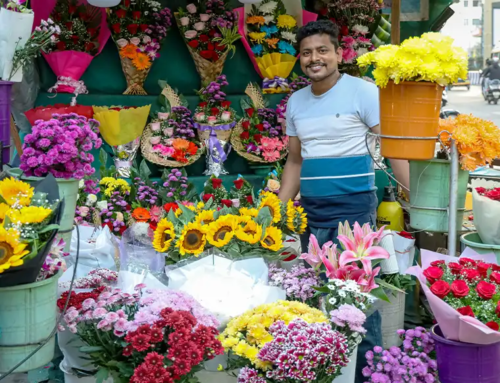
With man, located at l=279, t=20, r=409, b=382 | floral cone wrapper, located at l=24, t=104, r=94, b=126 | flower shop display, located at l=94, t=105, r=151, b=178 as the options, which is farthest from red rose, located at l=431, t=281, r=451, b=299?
floral cone wrapper, located at l=24, t=104, r=94, b=126

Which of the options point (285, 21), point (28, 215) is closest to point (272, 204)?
point (28, 215)

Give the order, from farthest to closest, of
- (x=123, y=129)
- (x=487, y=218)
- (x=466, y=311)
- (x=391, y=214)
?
(x=391, y=214) → (x=123, y=129) → (x=487, y=218) → (x=466, y=311)

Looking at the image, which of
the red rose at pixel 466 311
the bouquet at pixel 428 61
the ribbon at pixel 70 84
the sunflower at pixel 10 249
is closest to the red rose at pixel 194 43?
the ribbon at pixel 70 84

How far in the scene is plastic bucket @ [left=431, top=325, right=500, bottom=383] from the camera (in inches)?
91.7

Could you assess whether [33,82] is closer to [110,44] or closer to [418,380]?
[110,44]

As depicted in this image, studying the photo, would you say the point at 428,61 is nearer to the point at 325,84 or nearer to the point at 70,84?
the point at 325,84

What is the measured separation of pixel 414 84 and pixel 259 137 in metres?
2.54

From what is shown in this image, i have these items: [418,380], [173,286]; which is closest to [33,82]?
[173,286]

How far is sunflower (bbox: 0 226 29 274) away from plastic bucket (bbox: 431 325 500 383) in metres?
1.49

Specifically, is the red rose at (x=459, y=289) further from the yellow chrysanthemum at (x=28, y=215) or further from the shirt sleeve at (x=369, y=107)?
the yellow chrysanthemum at (x=28, y=215)

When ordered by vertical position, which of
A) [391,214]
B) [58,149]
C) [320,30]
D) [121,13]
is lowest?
[391,214]

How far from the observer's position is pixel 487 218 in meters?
2.92

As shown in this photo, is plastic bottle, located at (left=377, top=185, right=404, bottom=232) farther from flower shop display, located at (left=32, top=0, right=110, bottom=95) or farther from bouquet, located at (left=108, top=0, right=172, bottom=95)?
flower shop display, located at (left=32, top=0, right=110, bottom=95)

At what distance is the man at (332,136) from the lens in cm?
306
